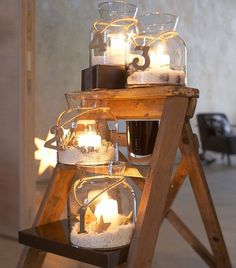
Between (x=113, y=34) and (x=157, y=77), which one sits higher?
(x=113, y=34)

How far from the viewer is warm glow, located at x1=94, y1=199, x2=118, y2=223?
5.10 ft

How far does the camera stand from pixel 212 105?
7.88 meters

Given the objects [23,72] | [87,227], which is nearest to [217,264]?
[87,227]

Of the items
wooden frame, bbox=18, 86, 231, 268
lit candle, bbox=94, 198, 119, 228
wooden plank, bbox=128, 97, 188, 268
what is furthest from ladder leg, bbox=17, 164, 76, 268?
wooden plank, bbox=128, 97, 188, 268

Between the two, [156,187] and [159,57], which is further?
[159,57]

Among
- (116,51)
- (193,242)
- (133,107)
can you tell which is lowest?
(193,242)

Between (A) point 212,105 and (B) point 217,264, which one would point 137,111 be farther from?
(A) point 212,105

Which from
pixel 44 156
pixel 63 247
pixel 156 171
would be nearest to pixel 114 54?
pixel 156 171

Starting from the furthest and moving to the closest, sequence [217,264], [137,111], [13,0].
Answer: [13,0] < [217,264] < [137,111]

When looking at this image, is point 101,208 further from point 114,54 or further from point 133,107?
point 114,54

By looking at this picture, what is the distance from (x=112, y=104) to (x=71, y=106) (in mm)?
198

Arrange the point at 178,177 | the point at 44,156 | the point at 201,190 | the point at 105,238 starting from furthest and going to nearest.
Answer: the point at 44,156, the point at 178,177, the point at 201,190, the point at 105,238

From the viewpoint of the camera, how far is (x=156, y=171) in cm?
151

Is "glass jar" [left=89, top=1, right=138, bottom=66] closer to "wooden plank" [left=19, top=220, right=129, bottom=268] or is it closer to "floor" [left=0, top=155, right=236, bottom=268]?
"wooden plank" [left=19, top=220, right=129, bottom=268]
